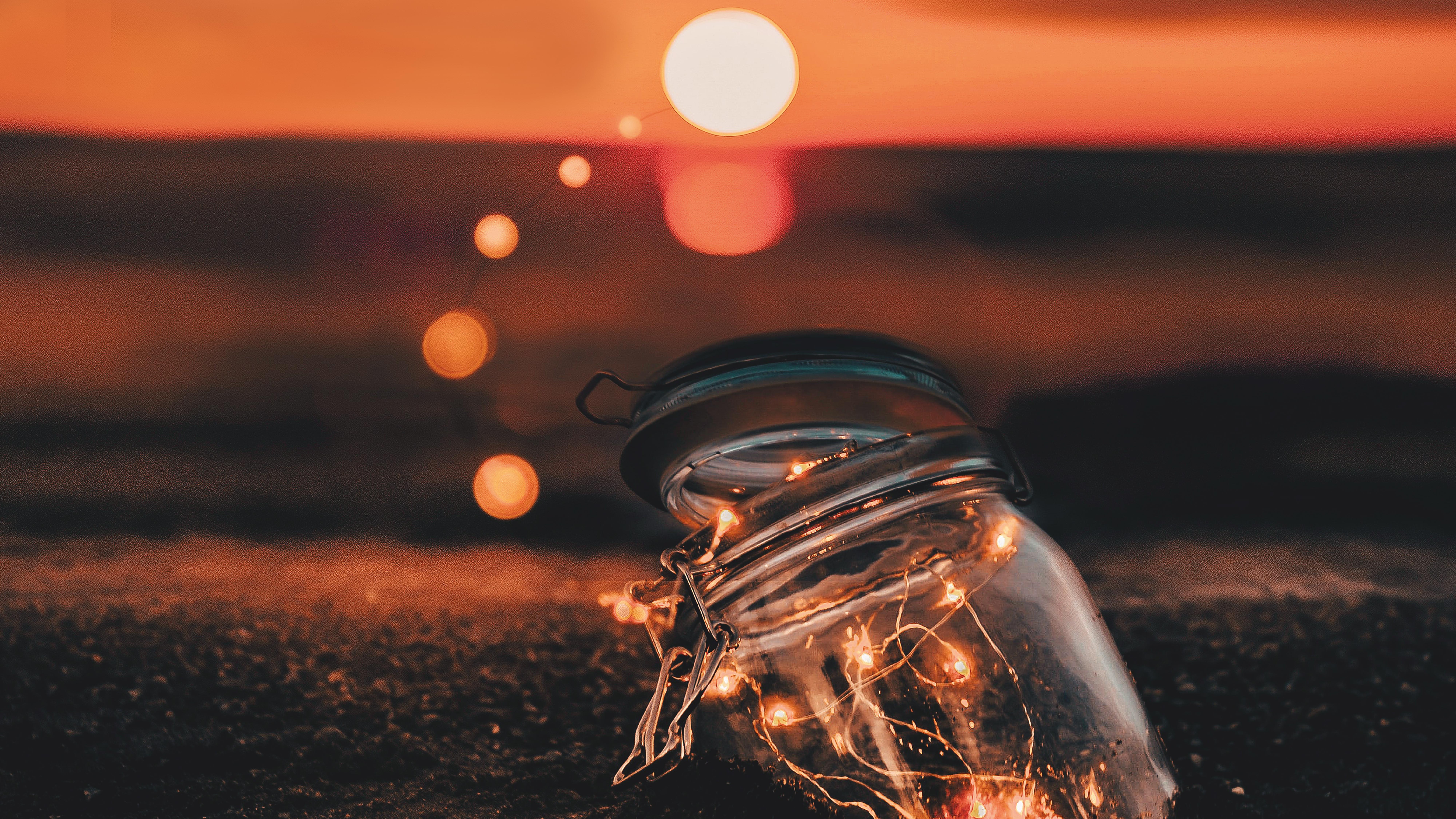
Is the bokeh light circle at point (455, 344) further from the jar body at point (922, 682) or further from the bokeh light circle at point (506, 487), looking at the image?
the jar body at point (922, 682)

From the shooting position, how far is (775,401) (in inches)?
18.4

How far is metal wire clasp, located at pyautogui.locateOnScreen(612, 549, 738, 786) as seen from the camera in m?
0.43

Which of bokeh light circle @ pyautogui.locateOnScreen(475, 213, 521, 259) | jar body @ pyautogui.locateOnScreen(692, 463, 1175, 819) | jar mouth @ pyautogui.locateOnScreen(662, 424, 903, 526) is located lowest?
jar body @ pyautogui.locateOnScreen(692, 463, 1175, 819)

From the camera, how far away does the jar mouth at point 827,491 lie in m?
0.43

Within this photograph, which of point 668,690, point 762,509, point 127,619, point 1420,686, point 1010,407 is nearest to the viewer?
point 762,509

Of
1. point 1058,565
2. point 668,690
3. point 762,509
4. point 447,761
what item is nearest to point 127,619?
point 447,761

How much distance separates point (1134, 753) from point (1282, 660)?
0.37m

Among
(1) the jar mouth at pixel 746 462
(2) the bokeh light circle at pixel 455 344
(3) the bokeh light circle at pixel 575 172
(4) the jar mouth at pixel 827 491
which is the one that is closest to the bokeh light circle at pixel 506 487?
(2) the bokeh light circle at pixel 455 344

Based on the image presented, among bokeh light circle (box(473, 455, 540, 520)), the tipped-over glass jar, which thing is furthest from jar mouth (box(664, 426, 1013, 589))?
bokeh light circle (box(473, 455, 540, 520))

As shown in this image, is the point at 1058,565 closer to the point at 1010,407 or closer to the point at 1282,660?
the point at 1282,660

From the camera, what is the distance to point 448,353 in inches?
46.7

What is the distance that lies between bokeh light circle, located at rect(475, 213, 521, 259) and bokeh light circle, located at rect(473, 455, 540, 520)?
31 cm

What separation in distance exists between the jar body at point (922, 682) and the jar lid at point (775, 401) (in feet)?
0.19

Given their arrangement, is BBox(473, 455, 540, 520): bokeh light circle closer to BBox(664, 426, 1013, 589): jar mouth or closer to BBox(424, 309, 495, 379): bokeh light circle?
BBox(424, 309, 495, 379): bokeh light circle
